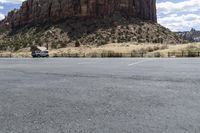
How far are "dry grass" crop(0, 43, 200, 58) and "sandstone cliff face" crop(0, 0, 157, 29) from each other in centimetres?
2138

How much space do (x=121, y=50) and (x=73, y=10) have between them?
3898 cm

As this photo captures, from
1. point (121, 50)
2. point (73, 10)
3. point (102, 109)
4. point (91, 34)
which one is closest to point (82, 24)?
point (91, 34)

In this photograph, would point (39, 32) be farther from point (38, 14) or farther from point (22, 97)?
point (22, 97)

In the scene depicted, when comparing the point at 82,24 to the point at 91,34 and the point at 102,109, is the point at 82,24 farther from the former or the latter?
the point at 102,109

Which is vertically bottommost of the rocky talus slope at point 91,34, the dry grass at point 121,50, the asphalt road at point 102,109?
the asphalt road at point 102,109

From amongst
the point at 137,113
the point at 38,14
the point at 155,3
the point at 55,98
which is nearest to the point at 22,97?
the point at 55,98

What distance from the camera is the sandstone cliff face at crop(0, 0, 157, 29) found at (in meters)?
109

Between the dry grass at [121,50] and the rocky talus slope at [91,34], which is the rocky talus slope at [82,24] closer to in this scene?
the rocky talus slope at [91,34]

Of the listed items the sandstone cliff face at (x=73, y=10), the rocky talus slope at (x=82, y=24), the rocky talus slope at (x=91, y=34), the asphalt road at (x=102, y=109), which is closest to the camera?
the asphalt road at (x=102, y=109)

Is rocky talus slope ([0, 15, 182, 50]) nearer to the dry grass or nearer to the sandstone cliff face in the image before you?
the sandstone cliff face

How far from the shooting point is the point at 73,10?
10919 centimetres

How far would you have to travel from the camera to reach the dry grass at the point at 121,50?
60675 millimetres

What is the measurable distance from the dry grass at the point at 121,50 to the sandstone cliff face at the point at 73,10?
21376mm


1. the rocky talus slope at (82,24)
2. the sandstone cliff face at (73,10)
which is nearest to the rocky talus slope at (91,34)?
the rocky talus slope at (82,24)
